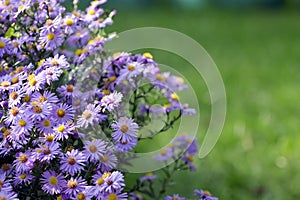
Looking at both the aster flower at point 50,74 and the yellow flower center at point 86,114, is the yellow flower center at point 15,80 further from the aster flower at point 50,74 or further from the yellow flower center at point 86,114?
the yellow flower center at point 86,114

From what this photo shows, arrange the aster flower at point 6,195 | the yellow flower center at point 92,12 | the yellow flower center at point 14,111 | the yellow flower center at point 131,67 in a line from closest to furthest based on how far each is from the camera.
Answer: the aster flower at point 6,195, the yellow flower center at point 14,111, the yellow flower center at point 131,67, the yellow flower center at point 92,12

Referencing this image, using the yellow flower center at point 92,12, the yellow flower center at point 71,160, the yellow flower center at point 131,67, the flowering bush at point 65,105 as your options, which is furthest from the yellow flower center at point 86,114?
the yellow flower center at point 92,12

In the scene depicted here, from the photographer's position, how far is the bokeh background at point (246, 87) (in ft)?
7.50

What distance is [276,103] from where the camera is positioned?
3.23m

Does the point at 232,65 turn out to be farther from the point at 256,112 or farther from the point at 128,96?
the point at 128,96

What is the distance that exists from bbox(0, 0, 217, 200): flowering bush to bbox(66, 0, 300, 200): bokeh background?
27.6 inches

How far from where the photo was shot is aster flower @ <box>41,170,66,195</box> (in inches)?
46.6

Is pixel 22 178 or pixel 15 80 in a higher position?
pixel 15 80

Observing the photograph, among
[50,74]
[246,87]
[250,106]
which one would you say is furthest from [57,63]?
[246,87]

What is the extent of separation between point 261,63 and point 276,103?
42.1 inches

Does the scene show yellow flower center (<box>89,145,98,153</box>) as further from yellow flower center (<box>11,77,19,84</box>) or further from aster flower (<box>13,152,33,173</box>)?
yellow flower center (<box>11,77,19,84</box>)

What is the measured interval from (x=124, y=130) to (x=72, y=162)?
0.43 ft

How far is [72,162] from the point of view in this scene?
3.91ft

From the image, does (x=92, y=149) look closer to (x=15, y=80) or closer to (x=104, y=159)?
(x=104, y=159)
